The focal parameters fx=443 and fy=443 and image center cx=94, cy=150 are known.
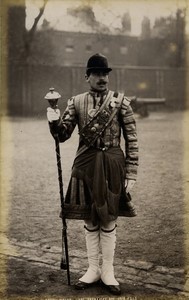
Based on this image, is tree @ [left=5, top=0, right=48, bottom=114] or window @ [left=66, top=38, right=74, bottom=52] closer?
tree @ [left=5, top=0, right=48, bottom=114]

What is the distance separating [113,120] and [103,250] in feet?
3.84

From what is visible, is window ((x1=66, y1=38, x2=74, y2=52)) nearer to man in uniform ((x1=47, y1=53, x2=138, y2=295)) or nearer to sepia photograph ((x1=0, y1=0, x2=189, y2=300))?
sepia photograph ((x1=0, y1=0, x2=189, y2=300))

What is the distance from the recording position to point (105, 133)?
12.6 ft

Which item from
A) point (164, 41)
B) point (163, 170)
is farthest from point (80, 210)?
point (164, 41)

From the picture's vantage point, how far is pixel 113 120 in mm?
3838

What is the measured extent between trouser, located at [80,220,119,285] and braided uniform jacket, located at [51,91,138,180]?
53 centimetres

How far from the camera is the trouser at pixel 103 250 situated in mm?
3932

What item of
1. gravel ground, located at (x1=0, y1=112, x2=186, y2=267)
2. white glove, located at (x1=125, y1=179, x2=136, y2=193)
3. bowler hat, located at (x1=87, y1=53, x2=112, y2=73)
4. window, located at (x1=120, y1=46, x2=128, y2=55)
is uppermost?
window, located at (x1=120, y1=46, x2=128, y2=55)

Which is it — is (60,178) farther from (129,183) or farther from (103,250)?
(103,250)

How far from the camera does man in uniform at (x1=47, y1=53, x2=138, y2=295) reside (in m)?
3.79

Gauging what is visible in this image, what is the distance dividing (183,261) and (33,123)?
45.6 ft

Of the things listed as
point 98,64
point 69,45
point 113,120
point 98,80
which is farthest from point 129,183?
point 69,45

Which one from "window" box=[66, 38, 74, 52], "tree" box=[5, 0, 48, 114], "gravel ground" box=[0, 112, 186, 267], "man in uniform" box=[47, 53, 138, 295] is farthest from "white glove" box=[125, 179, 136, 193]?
"window" box=[66, 38, 74, 52]

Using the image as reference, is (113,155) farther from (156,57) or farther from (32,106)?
(156,57)
